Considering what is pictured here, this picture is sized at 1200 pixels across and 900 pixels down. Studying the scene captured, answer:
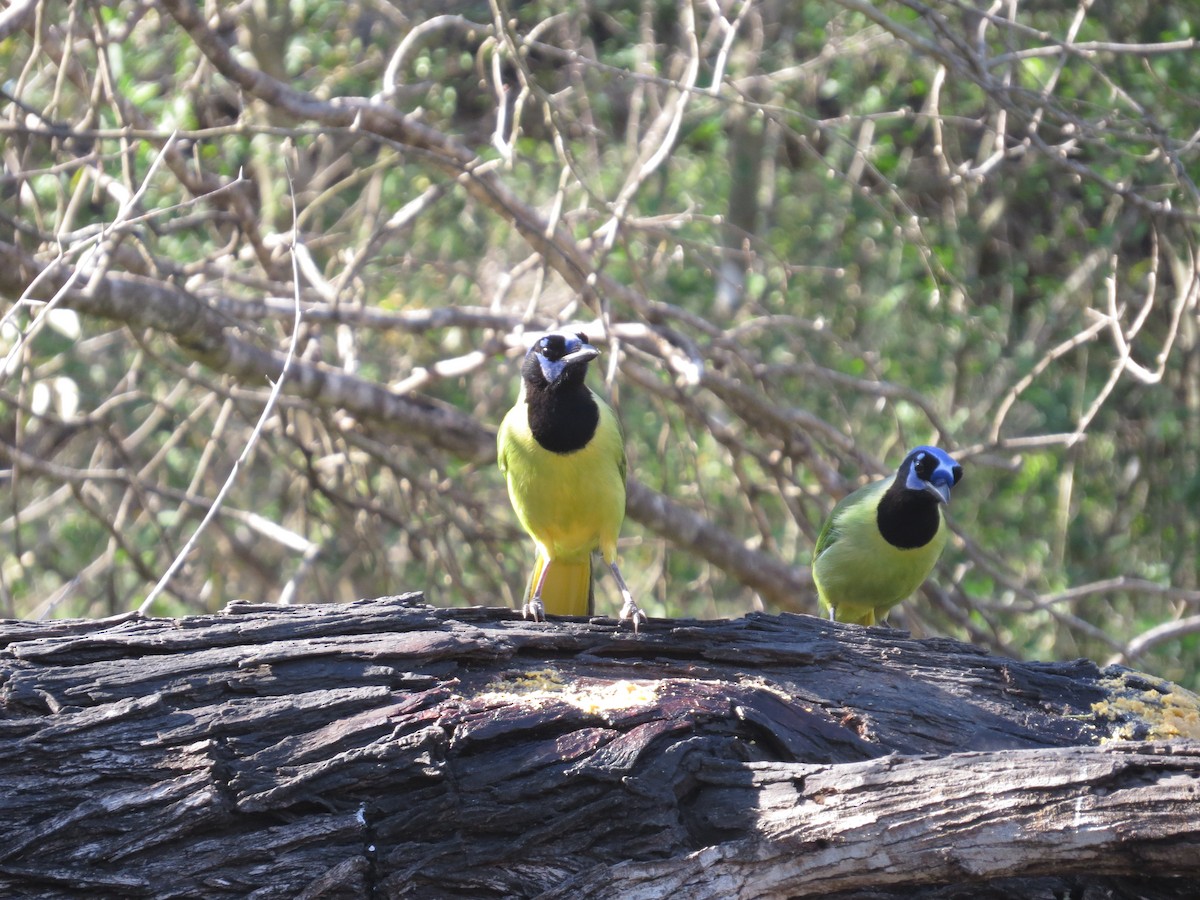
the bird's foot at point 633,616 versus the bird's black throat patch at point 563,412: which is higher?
the bird's black throat patch at point 563,412

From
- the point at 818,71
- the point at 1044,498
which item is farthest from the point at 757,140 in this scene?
the point at 1044,498

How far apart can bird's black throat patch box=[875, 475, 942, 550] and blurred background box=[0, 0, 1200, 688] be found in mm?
339

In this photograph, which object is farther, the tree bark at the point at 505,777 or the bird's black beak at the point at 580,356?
the bird's black beak at the point at 580,356

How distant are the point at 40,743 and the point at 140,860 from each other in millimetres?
343

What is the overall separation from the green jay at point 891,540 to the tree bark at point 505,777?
191cm

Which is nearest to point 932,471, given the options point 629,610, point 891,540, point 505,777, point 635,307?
point 891,540

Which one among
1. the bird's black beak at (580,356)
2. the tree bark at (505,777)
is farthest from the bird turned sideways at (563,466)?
the tree bark at (505,777)

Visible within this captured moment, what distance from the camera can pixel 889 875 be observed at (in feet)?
8.87

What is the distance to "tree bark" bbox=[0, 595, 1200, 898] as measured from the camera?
8.76 ft

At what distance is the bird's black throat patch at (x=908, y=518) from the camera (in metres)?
5.27

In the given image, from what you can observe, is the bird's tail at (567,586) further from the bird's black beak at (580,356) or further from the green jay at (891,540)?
the green jay at (891,540)

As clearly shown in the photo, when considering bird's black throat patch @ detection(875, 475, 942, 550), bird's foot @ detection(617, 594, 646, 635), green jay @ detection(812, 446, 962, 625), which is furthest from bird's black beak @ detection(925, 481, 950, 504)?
bird's foot @ detection(617, 594, 646, 635)

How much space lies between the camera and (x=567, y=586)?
5141 mm

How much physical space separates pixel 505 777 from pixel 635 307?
9.75 ft
